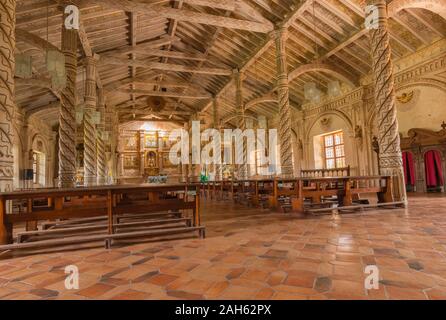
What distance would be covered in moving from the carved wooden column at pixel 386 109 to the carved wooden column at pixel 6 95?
6.78m

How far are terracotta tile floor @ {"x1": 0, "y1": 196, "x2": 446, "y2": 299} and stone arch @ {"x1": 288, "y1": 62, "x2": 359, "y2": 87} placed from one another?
8214mm

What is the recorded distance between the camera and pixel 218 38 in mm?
11953

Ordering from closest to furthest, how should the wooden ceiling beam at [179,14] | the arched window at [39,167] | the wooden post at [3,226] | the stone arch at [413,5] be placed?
the wooden post at [3,226] < the stone arch at [413,5] < the wooden ceiling beam at [179,14] < the arched window at [39,167]

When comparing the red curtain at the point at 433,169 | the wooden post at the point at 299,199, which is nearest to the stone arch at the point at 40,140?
the wooden post at the point at 299,199

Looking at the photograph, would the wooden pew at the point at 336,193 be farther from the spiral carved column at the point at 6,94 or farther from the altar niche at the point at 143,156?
the altar niche at the point at 143,156

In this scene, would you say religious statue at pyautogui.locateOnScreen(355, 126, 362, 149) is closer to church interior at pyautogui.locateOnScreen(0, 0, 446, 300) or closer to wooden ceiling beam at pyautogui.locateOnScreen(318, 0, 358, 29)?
church interior at pyautogui.locateOnScreen(0, 0, 446, 300)

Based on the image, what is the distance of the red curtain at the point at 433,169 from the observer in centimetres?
905

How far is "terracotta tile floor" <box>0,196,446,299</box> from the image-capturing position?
1.81 metres

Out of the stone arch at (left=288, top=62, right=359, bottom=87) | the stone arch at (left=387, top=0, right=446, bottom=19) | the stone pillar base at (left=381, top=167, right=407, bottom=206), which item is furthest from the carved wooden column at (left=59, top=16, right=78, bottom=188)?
the stone arch at (left=387, top=0, right=446, bottom=19)

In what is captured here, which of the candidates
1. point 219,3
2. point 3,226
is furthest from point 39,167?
point 3,226

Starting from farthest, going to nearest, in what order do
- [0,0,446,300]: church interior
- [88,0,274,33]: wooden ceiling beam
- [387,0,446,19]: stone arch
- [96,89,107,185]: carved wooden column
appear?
[96,89,107,185]: carved wooden column
[88,0,274,33]: wooden ceiling beam
[387,0,446,19]: stone arch
[0,0,446,300]: church interior

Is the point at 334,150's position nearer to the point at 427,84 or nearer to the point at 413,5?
the point at 427,84

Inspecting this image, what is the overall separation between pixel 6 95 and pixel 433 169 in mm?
11848

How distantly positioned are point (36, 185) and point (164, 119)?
1171 cm
